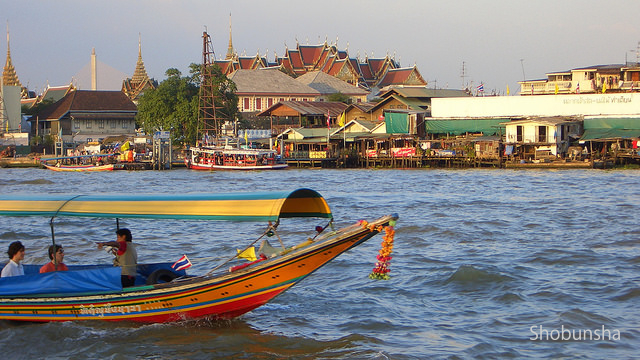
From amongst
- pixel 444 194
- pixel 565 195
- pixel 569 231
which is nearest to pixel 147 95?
pixel 444 194

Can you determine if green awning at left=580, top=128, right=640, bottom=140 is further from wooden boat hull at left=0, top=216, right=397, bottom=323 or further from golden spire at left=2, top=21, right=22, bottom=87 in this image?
golden spire at left=2, top=21, right=22, bottom=87

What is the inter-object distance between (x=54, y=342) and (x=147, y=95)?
130 ft

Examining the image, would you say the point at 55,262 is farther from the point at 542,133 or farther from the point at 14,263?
the point at 542,133

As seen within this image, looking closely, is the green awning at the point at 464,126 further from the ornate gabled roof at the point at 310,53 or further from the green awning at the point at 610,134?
the ornate gabled roof at the point at 310,53

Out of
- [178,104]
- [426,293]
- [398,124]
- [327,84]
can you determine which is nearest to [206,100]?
[178,104]

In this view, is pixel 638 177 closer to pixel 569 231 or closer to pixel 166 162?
pixel 569 231

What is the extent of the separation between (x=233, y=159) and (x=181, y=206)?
3354cm

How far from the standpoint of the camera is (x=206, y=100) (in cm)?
4331

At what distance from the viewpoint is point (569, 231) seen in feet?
50.1

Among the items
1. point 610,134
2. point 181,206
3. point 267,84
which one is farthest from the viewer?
point 267,84

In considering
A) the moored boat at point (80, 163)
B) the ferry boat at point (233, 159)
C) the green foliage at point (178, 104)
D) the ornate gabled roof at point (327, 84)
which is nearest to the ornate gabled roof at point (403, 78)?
the ornate gabled roof at point (327, 84)

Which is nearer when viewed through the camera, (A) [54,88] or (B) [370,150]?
(B) [370,150]

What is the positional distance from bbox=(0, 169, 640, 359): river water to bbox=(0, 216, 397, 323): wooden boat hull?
0.72ft

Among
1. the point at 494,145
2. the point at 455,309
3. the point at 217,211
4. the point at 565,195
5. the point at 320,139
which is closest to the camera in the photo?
the point at 217,211
